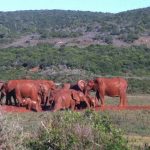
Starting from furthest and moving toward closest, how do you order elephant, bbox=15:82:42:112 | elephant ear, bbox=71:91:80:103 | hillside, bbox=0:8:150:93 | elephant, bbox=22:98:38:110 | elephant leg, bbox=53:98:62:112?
hillside, bbox=0:8:150:93
elephant, bbox=15:82:42:112
elephant ear, bbox=71:91:80:103
elephant, bbox=22:98:38:110
elephant leg, bbox=53:98:62:112

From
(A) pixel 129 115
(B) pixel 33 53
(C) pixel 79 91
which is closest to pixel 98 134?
(A) pixel 129 115

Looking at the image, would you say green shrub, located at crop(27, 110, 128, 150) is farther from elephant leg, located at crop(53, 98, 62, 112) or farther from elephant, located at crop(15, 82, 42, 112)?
elephant, located at crop(15, 82, 42, 112)

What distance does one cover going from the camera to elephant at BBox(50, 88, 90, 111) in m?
34.4

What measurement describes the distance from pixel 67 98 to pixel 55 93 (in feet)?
2.33

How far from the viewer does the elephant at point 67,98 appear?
34.4m

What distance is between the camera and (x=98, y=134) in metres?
19.2

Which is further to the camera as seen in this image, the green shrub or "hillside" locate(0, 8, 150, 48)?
"hillside" locate(0, 8, 150, 48)

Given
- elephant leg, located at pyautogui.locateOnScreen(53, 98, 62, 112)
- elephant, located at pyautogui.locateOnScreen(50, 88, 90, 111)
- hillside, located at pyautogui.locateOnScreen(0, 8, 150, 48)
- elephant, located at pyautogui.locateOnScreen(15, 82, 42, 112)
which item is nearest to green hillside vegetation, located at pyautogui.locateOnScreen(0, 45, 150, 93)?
hillside, located at pyautogui.locateOnScreen(0, 8, 150, 48)

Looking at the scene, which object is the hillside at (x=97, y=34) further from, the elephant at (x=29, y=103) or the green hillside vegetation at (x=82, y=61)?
the elephant at (x=29, y=103)

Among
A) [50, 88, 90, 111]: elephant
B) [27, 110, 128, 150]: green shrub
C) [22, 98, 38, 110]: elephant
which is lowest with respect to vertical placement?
[22, 98, 38, 110]: elephant

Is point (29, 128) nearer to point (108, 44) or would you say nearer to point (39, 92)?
point (39, 92)

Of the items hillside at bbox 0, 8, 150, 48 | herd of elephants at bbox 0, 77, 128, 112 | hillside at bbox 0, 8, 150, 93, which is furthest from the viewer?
hillside at bbox 0, 8, 150, 48

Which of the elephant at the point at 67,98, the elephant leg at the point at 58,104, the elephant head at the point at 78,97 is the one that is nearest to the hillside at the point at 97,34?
the elephant head at the point at 78,97

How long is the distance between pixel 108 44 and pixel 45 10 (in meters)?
100
